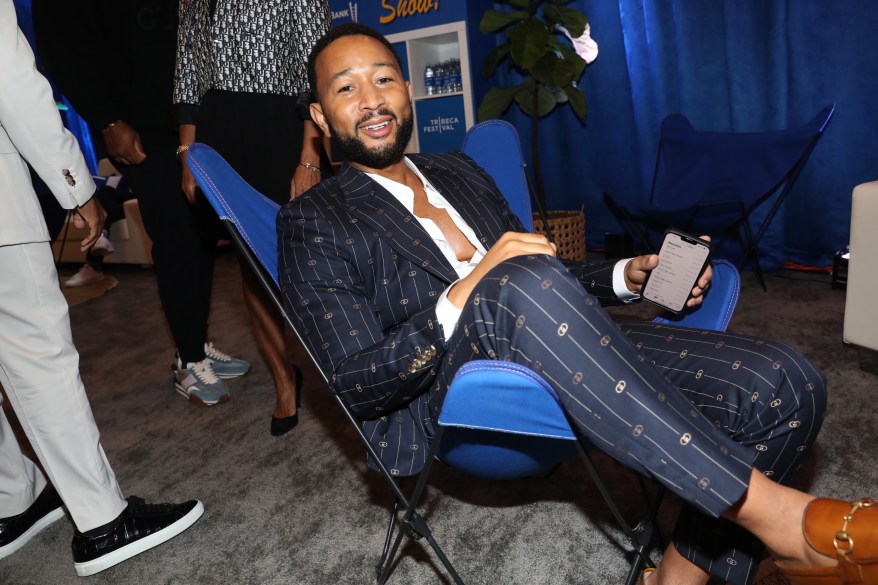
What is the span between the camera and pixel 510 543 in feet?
5.66

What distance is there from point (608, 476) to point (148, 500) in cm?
142

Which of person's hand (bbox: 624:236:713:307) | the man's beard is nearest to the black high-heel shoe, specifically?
the man's beard

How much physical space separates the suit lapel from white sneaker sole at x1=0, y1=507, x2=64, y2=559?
141 cm

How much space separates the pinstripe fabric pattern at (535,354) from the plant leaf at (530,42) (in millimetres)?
2191

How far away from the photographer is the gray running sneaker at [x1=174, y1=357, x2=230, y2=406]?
2.80 meters

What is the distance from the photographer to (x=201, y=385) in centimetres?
282

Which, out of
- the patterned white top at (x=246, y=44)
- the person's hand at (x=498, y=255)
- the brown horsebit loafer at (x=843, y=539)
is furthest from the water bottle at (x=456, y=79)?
the brown horsebit loafer at (x=843, y=539)

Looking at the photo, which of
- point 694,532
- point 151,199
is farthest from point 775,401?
point 151,199

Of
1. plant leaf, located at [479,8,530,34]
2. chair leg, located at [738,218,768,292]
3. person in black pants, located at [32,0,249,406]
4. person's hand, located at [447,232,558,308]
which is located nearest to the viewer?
person's hand, located at [447,232,558,308]

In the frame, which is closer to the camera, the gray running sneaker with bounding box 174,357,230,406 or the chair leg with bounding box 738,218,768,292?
the gray running sneaker with bounding box 174,357,230,406

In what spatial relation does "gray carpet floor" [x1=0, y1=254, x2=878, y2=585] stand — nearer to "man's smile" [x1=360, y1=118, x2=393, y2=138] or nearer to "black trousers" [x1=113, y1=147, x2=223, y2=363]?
"black trousers" [x1=113, y1=147, x2=223, y2=363]

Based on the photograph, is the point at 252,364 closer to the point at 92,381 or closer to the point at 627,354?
the point at 92,381

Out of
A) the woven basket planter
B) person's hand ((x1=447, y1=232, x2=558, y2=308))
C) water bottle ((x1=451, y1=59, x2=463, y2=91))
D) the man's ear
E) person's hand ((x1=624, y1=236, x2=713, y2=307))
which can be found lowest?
the woven basket planter

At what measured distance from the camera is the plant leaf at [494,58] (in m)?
3.97
